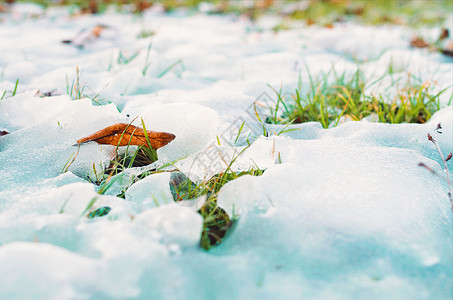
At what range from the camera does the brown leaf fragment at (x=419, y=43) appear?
108 inches

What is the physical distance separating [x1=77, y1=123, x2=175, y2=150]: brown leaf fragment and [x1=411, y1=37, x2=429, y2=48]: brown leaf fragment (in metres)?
2.45

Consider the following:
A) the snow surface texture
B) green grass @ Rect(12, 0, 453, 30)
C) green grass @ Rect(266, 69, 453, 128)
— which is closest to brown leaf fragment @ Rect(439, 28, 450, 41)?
green grass @ Rect(12, 0, 453, 30)

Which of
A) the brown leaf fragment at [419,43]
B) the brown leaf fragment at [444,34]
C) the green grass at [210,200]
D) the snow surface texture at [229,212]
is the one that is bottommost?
the green grass at [210,200]

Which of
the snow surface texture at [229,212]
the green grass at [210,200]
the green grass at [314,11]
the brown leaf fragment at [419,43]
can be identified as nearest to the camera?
the snow surface texture at [229,212]

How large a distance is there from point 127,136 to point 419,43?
101 inches

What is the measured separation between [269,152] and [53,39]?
2403 mm

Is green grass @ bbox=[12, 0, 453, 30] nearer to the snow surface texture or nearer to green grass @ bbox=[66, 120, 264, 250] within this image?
the snow surface texture

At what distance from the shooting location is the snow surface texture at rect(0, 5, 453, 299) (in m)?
0.66

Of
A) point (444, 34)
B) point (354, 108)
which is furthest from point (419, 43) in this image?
point (354, 108)

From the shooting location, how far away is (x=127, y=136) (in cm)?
112

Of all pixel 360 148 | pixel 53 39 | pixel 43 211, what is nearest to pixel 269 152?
pixel 360 148

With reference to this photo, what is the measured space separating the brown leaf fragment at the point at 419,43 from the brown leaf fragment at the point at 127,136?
2.45 m

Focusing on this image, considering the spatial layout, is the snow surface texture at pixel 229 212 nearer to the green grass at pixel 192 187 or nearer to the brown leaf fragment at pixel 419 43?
the green grass at pixel 192 187

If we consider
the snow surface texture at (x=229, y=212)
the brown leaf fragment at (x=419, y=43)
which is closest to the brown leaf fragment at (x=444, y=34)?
the brown leaf fragment at (x=419, y=43)
